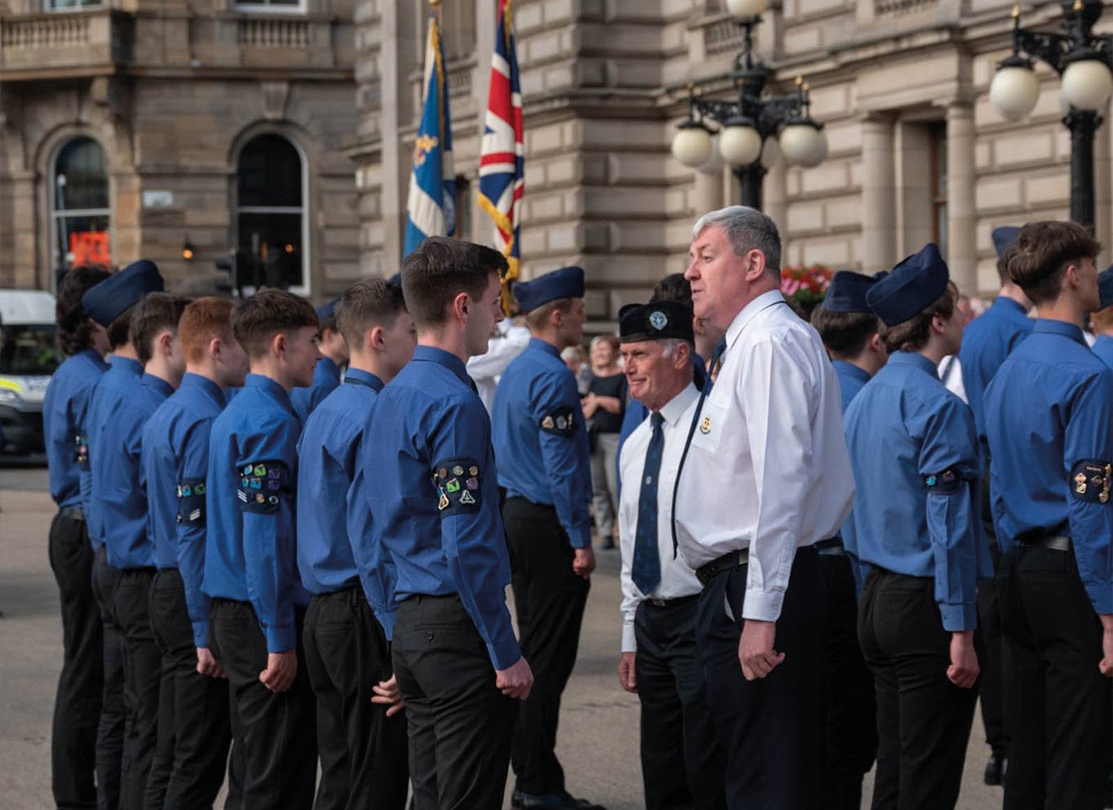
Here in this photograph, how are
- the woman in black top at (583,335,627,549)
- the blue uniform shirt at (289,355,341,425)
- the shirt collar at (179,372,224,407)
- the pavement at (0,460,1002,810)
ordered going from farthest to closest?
the woman in black top at (583,335,627,549) → the blue uniform shirt at (289,355,341,425) → the pavement at (0,460,1002,810) → the shirt collar at (179,372,224,407)

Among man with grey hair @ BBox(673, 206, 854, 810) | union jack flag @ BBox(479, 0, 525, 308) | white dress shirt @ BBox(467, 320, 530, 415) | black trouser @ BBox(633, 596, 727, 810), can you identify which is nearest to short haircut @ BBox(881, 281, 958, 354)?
black trouser @ BBox(633, 596, 727, 810)

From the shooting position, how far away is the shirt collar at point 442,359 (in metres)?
5.78

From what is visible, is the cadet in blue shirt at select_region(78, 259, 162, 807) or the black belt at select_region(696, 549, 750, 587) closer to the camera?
the black belt at select_region(696, 549, 750, 587)

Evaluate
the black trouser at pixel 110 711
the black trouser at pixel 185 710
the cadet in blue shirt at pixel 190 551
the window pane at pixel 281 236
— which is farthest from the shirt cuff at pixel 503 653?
the window pane at pixel 281 236

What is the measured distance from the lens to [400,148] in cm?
3447

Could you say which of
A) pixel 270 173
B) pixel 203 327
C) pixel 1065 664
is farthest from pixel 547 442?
pixel 270 173

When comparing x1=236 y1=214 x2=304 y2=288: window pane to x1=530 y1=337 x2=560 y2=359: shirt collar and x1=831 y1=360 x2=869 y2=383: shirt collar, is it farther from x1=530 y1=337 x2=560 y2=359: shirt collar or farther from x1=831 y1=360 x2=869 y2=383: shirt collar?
x1=831 y1=360 x2=869 y2=383: shirt collar

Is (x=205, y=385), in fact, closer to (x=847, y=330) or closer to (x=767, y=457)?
(x=847, y=330)

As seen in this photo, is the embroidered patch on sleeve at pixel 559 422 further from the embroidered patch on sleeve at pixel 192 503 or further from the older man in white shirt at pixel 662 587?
the embroidered patch on sleeve at pixel 192 503

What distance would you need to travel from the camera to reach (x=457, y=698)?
18.7 ft

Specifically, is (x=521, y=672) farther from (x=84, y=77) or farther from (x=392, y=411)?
(x=84, y=77)

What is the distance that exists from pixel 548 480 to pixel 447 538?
3596 millimetres

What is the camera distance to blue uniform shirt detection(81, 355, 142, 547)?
7.66 m

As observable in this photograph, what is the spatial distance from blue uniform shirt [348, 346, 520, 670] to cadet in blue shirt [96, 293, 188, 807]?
1923 mm
